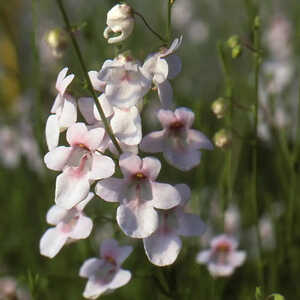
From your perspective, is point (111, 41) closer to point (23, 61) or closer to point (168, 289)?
point (168, 289)

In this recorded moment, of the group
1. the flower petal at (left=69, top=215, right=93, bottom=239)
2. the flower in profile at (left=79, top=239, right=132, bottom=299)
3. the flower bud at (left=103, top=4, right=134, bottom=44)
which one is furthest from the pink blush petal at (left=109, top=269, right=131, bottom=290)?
the flower bud at (left=103, top=4, right=134, bottom=44)

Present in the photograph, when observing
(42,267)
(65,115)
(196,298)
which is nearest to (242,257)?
(196,298)

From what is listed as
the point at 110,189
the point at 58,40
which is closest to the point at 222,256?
the point at 110,189

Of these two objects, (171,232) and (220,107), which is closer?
(171,232)

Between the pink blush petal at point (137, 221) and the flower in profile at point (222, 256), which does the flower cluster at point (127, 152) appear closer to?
the pink blush petal at point (137, 221)

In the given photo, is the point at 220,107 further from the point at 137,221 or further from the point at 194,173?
the point at 194,173

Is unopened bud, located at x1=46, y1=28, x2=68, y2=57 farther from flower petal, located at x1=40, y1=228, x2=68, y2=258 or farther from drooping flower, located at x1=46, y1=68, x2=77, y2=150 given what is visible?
flower petal, located at x1=40, y1=228, x2=68, y2=258
